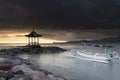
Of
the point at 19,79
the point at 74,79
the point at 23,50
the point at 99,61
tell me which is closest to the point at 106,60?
the point at 99,61

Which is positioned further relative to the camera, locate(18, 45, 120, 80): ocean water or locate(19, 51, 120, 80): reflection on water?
locate(18, 45, 120, 80): ocean water

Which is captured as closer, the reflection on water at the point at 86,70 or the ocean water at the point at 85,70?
the reflection on water at the point at 86,70

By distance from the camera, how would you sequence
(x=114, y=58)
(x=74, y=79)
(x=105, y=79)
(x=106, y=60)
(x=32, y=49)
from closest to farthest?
1. (x=74, y=79)
2. (x=105, y=79)
3. (x=106, y=60)
4. (x=114, y=58)
5. (x=32, y=49)

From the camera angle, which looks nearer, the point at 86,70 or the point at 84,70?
the point at 84,70

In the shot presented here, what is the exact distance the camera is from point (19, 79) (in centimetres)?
2809

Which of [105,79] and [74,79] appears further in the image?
[105,79]

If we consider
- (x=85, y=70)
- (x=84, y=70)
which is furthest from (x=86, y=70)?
(x=84, y=70)

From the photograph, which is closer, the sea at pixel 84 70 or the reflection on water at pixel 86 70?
the reflection on water at pixel 86 70

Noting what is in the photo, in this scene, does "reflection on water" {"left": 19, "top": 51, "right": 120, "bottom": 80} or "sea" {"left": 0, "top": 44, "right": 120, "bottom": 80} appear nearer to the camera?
"reflection on water" {"left": 19, "top": 51, "right": 120, "bottom": 80}

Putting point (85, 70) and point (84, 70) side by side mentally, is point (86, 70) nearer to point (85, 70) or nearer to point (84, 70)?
point (85, 70)

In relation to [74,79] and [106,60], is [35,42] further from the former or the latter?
[74,79]

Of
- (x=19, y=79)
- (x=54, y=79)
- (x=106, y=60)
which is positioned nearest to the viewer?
(x=19, y=79)

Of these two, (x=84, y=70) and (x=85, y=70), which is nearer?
(x=84, y=70)

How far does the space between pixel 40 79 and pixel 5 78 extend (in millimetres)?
3649
